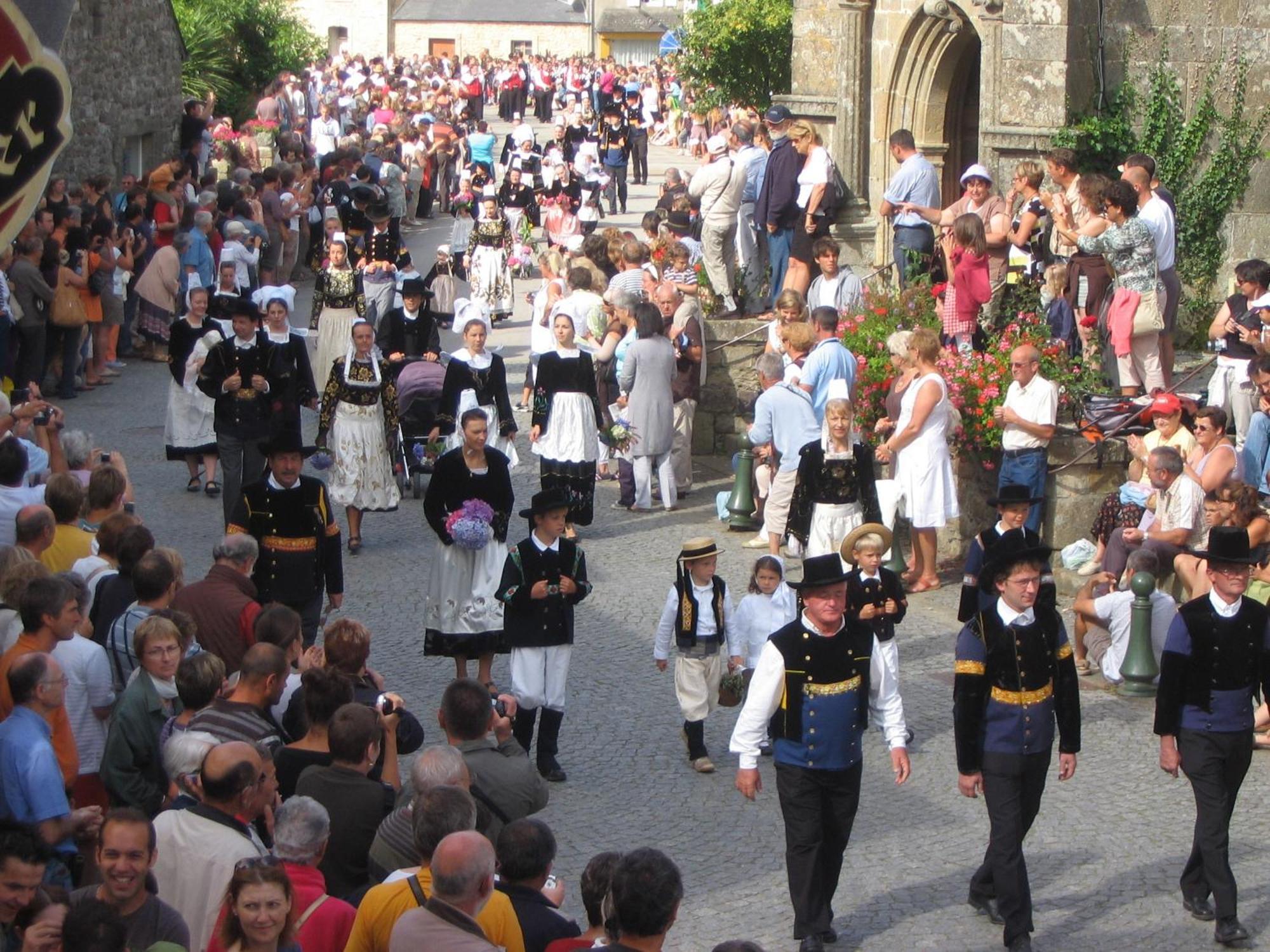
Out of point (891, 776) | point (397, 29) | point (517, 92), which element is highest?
point (397, 29)

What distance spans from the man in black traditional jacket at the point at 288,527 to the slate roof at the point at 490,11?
223ft

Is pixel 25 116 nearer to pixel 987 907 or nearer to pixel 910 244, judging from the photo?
pixel 987 907

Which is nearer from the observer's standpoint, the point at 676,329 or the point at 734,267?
the point at 676,329

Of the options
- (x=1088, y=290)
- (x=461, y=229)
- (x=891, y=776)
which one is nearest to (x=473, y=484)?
(x=891, y=776)

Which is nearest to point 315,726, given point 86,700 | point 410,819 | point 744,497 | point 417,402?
point 410,819

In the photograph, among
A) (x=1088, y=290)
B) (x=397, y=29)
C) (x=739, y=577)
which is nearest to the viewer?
(x=739, y=577)

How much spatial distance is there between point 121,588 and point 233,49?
25.9 m

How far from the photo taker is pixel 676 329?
47.9 ft

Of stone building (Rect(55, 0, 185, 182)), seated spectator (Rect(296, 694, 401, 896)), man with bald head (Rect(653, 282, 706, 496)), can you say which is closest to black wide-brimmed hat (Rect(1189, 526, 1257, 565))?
seated spectator (Rect(296, 694, 401, 896))

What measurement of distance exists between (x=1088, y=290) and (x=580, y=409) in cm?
411

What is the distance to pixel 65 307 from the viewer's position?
16.9 metres

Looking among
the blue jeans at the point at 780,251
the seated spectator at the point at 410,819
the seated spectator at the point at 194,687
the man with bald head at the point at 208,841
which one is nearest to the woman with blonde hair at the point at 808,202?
the blue jeans at the point at 780,251

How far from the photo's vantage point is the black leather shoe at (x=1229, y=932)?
738 cm

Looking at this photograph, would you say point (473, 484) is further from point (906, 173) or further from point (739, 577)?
point (906, 173)
